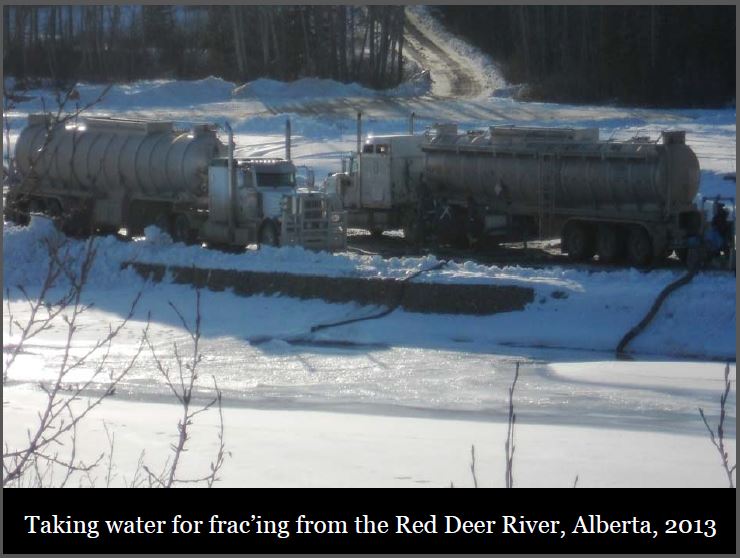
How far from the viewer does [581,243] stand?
26688 mm

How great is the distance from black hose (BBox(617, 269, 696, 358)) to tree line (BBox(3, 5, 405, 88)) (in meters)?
54.3

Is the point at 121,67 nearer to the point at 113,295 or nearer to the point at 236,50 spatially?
the point at 236,50

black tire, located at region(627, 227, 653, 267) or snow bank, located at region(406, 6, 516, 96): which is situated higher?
snow bank, located at region(406, 6, 516, 96)

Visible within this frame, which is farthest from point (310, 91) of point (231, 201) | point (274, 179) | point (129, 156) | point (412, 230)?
point (231, 201)

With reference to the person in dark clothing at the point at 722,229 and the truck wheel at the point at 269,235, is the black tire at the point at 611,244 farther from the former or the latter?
the truck wheel at the point at 269,235

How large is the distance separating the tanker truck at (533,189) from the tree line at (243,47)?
42.3 meters

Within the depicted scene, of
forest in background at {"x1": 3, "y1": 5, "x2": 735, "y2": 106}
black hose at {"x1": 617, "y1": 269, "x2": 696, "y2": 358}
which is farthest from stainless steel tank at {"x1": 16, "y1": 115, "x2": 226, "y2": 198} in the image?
forest in background at {"x1": 3, "y1": 5, "x2": 735, "y2": 106}

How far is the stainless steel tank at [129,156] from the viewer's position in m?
29.3

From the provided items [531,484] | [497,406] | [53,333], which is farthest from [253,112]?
[531,484]

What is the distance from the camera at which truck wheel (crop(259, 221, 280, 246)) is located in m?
26.7

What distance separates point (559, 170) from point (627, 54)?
42792 millimetres

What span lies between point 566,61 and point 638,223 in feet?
152

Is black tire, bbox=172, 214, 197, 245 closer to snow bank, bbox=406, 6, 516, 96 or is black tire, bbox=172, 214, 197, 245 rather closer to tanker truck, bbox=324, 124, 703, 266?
tanker truck, bbox=324, 124, 703, 266

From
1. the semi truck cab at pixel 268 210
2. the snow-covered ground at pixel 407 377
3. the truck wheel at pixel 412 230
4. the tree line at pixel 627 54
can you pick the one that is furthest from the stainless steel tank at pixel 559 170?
the tree line at pixel 627 54
